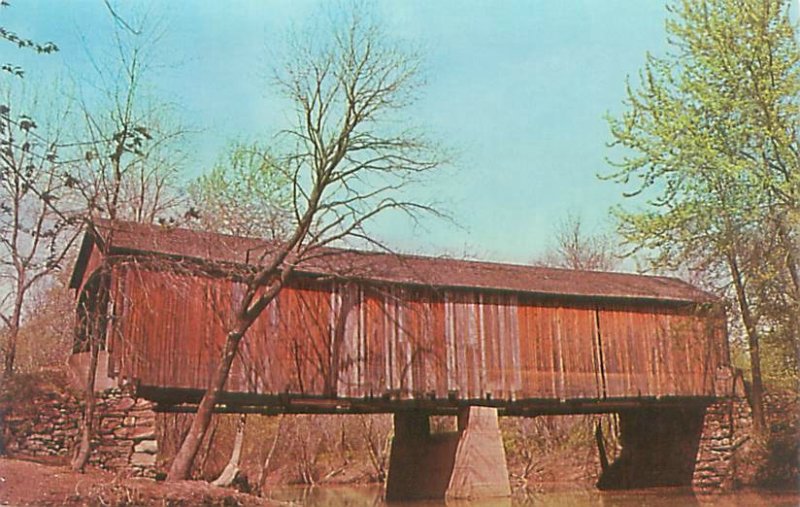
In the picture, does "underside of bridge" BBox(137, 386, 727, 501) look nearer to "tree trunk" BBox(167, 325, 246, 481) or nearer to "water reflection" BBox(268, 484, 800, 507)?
"water reflection" BBox(268, 484, 800, 507)

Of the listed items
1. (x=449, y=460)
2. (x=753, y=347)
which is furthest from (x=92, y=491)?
(x=753, y=347)

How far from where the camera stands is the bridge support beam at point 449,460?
18.5 meters

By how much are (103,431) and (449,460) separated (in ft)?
24.8

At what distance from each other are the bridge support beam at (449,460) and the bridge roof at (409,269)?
297 cm

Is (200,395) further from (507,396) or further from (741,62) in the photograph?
(741,62)

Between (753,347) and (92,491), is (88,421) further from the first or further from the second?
(753,347)

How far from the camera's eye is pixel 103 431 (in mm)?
16391

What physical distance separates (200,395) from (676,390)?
11068mm

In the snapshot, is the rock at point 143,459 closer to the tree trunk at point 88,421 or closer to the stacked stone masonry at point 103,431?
the stacked stone masonry at point 103,431

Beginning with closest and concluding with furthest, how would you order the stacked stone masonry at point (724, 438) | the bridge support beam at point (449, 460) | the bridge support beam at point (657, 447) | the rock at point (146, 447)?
the rock at point (146, 447), the bridge support beam at point (449, 460), the stacked stone masonry at point (724, 438), the bridge support beam at point (657, 447)

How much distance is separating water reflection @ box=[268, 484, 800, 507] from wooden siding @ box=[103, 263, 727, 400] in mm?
2306

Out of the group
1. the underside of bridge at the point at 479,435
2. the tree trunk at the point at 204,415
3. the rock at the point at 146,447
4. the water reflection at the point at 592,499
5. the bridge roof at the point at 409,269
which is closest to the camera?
the tree trunk at the point at 204,415

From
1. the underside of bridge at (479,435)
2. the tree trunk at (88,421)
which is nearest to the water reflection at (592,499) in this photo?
the underside of bridge at (479,435)

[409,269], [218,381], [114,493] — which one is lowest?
[114,493]
